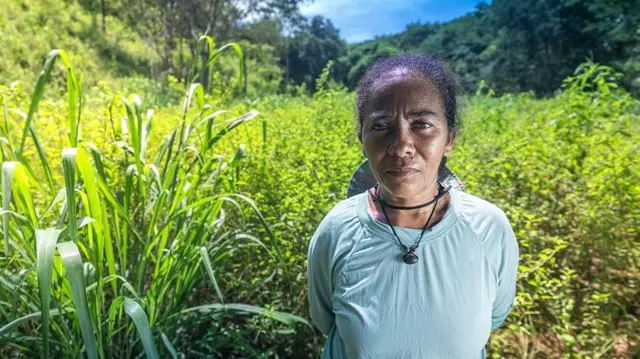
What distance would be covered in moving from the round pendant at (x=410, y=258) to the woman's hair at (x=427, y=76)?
0.23 meters

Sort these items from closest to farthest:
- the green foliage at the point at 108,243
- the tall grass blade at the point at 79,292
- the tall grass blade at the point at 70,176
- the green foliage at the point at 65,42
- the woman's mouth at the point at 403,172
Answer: the woman's mouth at the point at 403,172, the tall grass blade at the point at 79,292, the tall grass blade at the point at 70,176, the green foliage at the point at 108,243, the green foliage at the point at 65,42

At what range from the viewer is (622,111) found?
234 cm

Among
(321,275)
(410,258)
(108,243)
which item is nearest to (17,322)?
(108,243)

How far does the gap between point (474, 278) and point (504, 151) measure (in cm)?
153

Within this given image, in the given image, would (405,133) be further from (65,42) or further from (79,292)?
(65,42)

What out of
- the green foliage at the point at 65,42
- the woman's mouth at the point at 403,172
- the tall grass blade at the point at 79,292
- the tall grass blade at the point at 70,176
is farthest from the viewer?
the green foliage at the point at 65,42

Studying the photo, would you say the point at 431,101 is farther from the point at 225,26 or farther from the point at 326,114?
the point at 225,26

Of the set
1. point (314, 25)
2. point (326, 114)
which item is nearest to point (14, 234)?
point (326, 114)

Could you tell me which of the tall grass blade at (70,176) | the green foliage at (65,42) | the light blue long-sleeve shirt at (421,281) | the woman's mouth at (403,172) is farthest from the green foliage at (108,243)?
the green foliage at (65,42)

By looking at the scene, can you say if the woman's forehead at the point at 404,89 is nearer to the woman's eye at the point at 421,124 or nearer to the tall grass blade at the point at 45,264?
the woman's eye at the point at 421,124

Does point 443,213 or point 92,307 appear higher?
point 443,213

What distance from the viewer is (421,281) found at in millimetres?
741

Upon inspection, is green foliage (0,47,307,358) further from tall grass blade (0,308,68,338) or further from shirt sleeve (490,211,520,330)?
shirt sleeve (490,211,520,330)

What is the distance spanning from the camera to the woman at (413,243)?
0.73m
